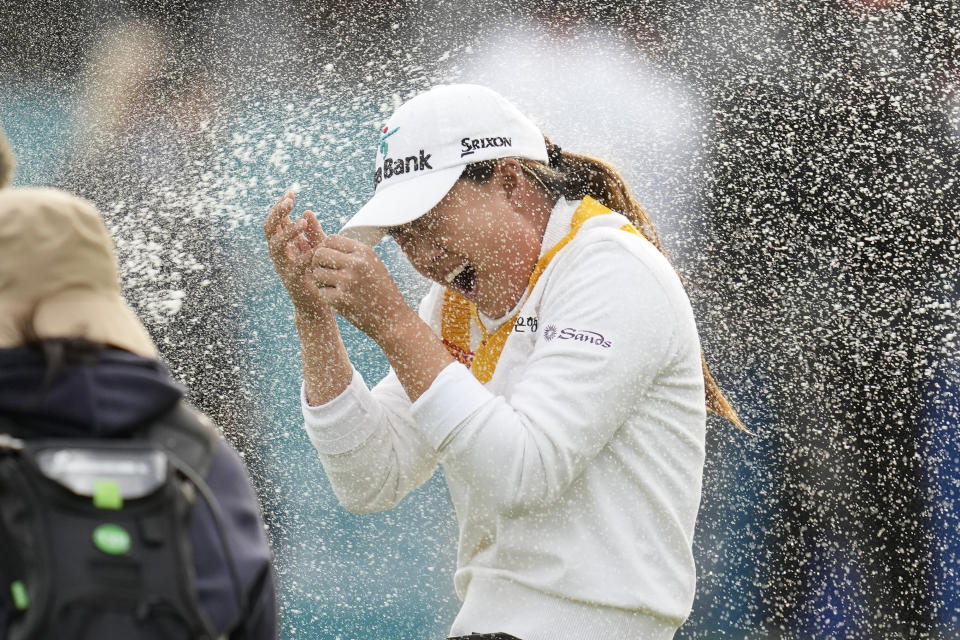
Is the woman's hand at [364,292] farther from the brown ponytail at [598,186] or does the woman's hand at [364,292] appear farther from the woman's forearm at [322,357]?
the brown ponytail at [598,186]

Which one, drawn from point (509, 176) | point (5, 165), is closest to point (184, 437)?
point (5, 165)

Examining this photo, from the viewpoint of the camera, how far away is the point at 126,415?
104 centimetres

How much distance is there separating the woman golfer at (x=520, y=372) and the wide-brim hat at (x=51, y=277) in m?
0.52

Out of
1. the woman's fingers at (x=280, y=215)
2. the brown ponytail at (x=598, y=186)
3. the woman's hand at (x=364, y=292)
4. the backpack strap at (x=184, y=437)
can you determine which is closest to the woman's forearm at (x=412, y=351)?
the woman's hand at (x=364, y=292)

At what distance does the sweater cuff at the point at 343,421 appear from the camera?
5.85ft

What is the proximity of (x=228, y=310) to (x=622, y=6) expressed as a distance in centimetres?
189

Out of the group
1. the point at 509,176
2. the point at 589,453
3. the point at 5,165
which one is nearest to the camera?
the point at 5,165

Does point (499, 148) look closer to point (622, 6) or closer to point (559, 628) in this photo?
point (559, 628)

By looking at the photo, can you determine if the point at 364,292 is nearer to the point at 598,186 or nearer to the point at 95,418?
the point at 598,186

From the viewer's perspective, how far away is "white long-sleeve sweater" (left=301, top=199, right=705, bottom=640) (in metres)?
1.50

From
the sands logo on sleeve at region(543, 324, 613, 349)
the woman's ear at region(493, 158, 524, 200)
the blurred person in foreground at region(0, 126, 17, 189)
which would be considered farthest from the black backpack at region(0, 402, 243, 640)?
the woman's ear at region(493, 158, 524, 200)

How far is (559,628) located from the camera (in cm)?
151

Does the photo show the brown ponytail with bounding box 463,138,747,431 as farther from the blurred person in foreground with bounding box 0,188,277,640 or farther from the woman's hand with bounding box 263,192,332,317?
the blurred person in foreground with bounding box 0,188,277,640

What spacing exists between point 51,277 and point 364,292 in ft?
1.83
